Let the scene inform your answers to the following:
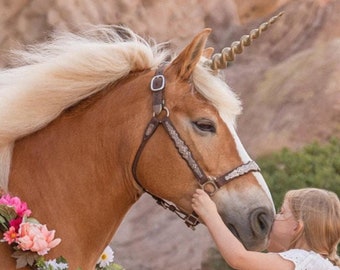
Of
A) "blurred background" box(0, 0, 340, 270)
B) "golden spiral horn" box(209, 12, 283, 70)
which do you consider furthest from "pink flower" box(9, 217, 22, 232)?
"blurred background" box(0, 0, 340, 270)

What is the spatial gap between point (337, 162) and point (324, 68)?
6.37 ft

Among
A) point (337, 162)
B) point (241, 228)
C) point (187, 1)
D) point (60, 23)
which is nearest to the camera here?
point (241, 228)

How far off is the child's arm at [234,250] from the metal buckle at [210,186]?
3 cm

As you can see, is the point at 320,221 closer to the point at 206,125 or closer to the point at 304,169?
the point at 206,125

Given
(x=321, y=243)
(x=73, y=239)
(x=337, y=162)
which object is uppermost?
(x=337, y=162)

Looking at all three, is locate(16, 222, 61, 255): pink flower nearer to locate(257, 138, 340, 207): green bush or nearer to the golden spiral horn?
the golden spiral horn

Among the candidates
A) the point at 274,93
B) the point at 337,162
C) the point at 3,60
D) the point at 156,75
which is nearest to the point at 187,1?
the point at 274,93

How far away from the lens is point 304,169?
691 centimetres

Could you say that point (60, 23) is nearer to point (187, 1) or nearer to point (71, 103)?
point (187, 1)

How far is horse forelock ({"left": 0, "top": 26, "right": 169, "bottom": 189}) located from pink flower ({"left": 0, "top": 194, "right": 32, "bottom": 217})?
0.35 feet

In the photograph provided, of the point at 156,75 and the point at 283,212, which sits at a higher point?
the point at 156,75

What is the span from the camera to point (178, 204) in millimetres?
3305

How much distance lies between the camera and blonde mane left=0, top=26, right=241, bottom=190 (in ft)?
10.9

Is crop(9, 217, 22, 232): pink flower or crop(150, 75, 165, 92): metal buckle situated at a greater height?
crop(150, 75, 165, 92): metal buckle
